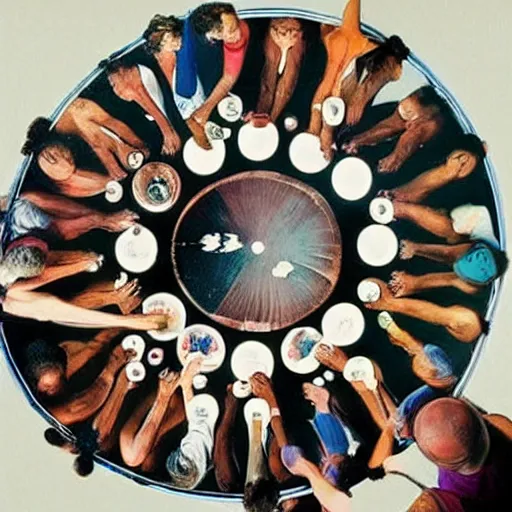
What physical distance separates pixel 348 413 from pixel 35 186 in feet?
1.88

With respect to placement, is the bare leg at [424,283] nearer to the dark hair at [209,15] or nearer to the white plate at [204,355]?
the white plate at [204,355]

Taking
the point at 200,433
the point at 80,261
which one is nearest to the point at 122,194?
the point at 80,261

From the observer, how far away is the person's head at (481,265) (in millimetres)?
1685

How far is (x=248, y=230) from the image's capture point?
5.54 feet

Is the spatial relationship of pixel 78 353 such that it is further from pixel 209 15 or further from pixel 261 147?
pixel 209 15

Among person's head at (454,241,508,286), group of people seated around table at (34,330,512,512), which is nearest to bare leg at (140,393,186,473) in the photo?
group of people seated around table at (34,330,512,512)

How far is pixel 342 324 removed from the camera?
1685mm

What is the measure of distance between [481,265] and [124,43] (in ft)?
2.07

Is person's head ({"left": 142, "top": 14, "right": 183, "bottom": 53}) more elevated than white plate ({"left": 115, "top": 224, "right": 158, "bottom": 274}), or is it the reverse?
person's head ({"left": 142, "top": 14, "right": 183, "bottom": 53})

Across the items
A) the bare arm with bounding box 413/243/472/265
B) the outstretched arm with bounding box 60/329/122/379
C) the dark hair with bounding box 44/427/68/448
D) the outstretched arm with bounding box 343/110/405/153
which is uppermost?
the outstretched arm with bounding box 343/110/405/153

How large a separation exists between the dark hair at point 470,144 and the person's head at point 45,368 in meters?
0.66

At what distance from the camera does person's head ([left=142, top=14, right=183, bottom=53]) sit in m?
1.71

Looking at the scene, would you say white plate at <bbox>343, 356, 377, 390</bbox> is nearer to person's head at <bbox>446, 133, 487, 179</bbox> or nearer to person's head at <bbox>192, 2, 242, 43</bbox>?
person's head at <bbox>446, 133, 487, 179</bbox>

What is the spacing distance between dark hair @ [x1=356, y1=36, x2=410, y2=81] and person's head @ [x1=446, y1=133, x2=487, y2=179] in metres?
0.15
